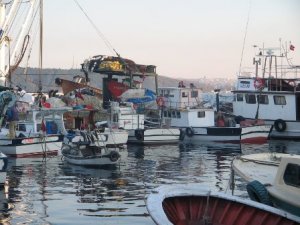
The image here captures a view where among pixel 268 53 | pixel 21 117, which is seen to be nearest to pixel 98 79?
pixel 268 53

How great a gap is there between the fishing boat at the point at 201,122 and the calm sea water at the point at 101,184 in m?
6.51

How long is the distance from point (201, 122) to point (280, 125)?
7435 mm

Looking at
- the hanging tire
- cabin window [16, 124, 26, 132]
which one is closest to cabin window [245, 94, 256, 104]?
cabin window [16, 124, 26, 132]

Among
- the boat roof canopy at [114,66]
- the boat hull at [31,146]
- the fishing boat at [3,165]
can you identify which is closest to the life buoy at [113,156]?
the boat hull at [31,146]

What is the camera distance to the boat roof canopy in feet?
156

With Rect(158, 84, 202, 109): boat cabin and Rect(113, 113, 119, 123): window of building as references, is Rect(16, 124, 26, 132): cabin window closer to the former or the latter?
Rect(113, 113, 119, 123): window of building

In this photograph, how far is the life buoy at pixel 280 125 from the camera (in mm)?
45031

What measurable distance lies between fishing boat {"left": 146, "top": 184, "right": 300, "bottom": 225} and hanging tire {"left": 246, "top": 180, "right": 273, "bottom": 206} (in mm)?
1578

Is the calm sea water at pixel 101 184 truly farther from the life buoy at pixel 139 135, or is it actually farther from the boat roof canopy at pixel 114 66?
the boat roof canopy at pixel 114 66

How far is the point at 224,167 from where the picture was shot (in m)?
27.1

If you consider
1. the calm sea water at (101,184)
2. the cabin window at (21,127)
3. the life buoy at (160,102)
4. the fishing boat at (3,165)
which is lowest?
the calm sea water at (101,184)

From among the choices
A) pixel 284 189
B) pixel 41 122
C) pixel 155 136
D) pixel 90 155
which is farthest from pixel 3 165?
pixel 155 136

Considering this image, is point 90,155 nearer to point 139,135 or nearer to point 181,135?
point 139,135

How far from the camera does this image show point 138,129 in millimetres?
39531
